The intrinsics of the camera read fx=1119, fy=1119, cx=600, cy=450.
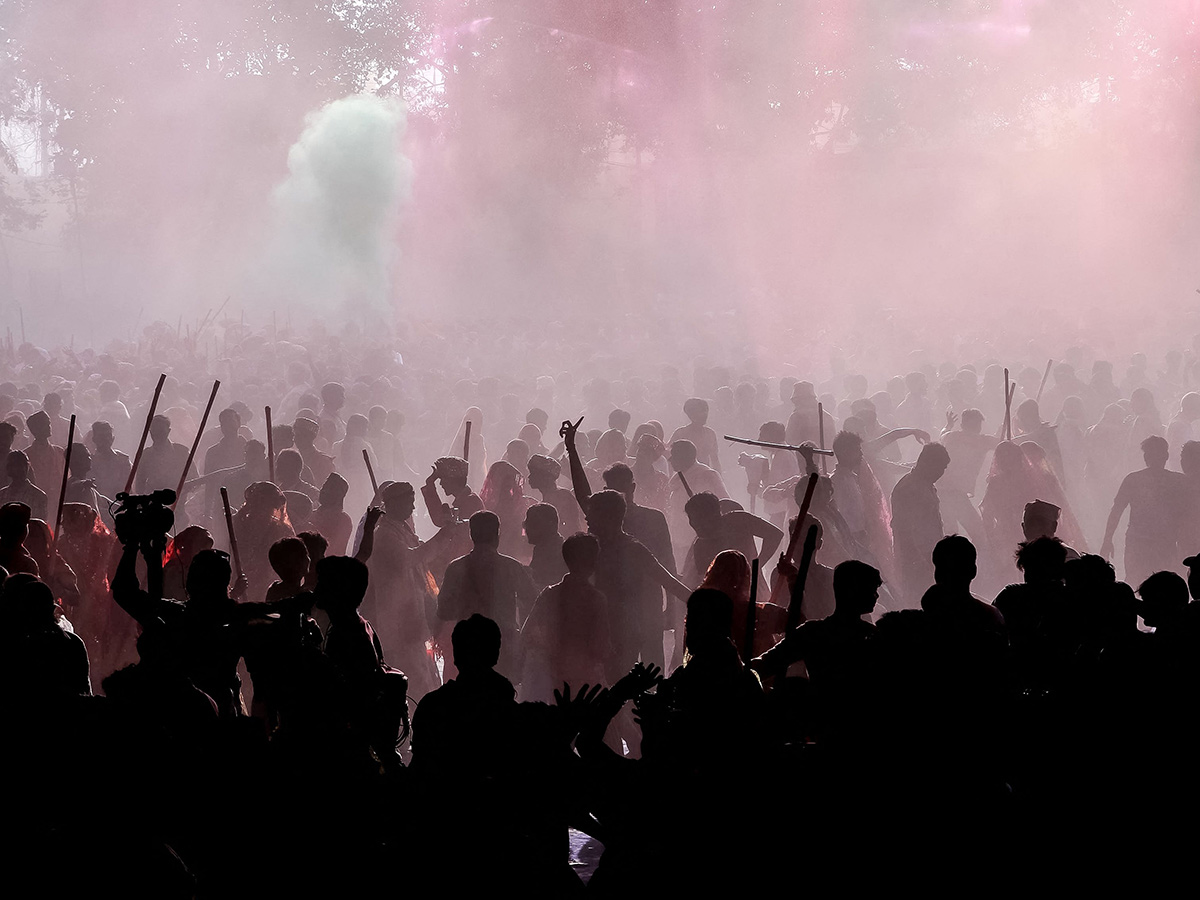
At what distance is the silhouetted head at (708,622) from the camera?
12.7 ft

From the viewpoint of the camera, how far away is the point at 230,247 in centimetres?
4494

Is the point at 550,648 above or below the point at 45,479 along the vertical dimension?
below

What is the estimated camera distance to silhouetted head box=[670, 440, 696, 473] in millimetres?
9562

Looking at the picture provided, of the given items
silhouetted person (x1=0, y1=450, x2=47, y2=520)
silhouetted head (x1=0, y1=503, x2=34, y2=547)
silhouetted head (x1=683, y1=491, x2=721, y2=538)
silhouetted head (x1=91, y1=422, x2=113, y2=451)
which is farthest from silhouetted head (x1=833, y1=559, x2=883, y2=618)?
silhouetted head (x1=91, y1=422, x2=113, y2=451)

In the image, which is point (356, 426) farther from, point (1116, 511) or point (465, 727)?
point (465, 727)

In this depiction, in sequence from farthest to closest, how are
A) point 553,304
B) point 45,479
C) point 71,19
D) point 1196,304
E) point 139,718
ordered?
point 553,304, point 71,19, point 1196,304, point 45,479, point 139,718

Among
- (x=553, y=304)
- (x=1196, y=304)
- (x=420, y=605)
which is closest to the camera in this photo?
(x=420, y=605)

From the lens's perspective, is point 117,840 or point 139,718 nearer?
point 117,840

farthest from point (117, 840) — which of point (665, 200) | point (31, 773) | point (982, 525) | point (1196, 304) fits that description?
point (665, 200)

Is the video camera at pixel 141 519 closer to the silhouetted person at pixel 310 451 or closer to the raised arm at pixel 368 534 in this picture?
the raised arm at pixel 368 534

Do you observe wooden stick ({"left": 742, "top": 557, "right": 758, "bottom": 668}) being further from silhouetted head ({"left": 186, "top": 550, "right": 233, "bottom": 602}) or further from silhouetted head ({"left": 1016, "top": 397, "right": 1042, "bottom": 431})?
silhouetted head ({"left": 1016, "top": 397, "right": 1042, "bottom": 431})

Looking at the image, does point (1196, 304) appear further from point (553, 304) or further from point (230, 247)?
point (230, 247)

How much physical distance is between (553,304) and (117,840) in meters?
37.4

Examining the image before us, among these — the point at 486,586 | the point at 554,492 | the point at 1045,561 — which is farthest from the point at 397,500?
the point at 1045,561
